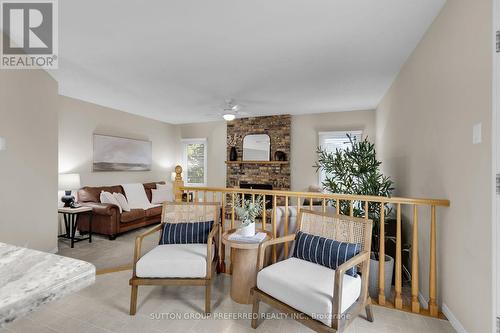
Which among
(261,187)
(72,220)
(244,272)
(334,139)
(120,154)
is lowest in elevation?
(244,272)

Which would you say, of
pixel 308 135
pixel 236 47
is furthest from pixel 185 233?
pixel 308 135

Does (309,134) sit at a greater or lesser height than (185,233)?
greater

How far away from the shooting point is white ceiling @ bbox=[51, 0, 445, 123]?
203cm

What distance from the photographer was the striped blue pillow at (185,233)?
2.51 metres

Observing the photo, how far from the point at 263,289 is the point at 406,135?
8.10 feet

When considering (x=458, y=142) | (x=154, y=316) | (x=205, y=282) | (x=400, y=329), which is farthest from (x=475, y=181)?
(x=154, y=316)

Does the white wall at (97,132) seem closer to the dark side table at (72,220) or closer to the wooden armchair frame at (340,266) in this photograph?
the dark side table at (72,220)

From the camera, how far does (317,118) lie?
579 centimetres

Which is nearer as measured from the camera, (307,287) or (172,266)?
(307,287)

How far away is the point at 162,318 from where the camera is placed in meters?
2.05

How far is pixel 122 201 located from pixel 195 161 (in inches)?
106

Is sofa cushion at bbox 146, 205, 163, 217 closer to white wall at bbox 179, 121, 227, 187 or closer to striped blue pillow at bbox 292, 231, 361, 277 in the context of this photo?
white wall at bbox 179, 121, 227, 187

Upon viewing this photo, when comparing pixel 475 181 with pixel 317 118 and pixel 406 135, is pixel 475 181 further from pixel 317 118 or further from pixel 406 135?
pixel 317 118

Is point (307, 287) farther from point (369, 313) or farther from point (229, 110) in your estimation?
point (229, 110)
